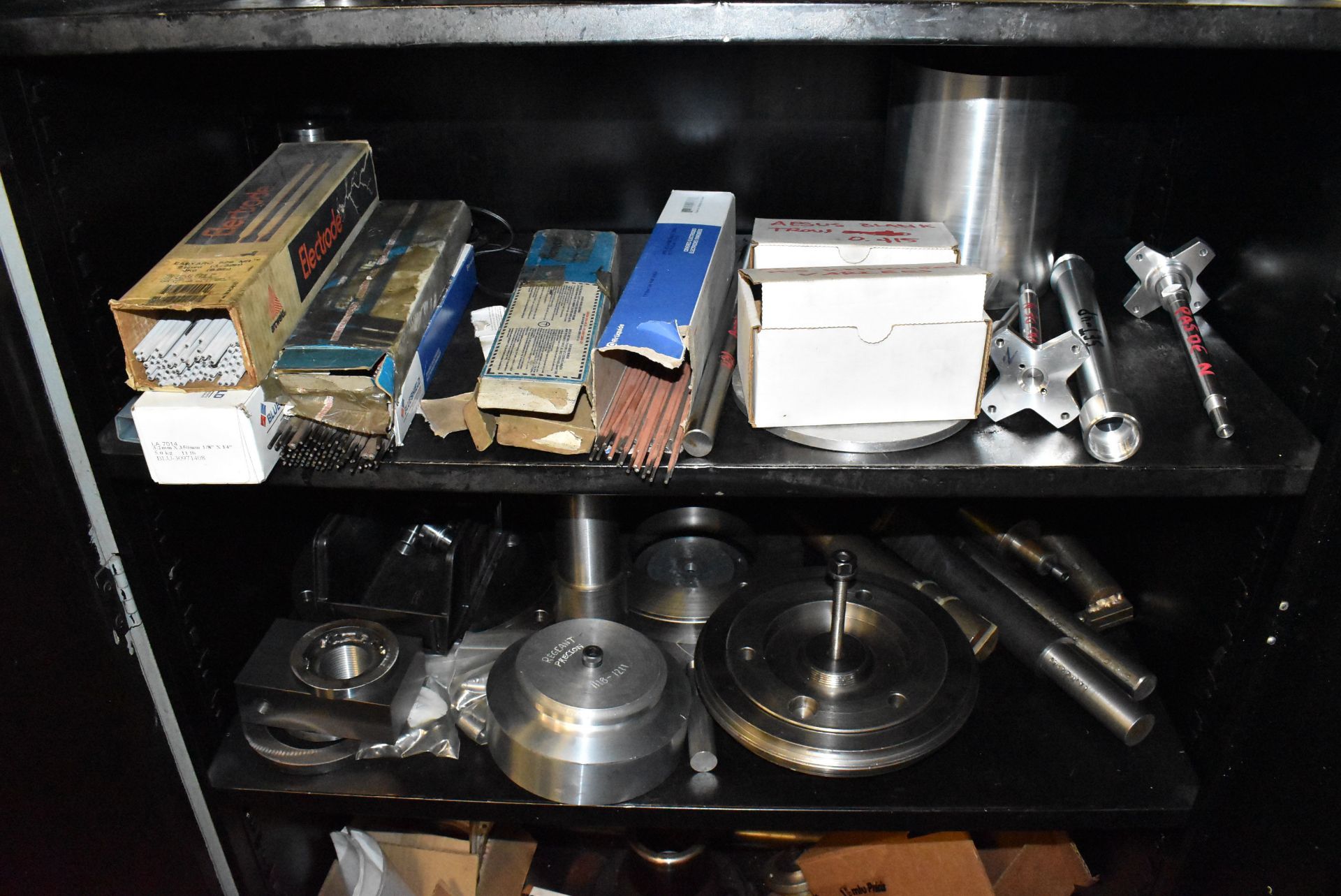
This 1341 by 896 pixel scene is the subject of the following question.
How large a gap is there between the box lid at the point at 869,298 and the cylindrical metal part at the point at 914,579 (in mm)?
474

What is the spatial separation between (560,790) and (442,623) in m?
0.27

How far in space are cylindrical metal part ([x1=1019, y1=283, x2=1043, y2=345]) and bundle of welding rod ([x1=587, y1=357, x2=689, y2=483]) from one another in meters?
0.32

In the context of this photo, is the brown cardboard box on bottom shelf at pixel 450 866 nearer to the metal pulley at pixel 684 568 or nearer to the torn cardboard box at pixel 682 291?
the metal pulley at pixel 684 568

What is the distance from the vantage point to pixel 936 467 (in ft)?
2.78

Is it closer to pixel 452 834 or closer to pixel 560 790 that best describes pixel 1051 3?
pixel 560 790

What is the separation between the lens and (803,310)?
838 millimetres

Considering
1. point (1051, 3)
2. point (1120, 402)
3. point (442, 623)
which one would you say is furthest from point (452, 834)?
point (1051, 3)

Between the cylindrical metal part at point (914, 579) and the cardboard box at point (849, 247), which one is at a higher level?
the cardboard box at point (849, 247)

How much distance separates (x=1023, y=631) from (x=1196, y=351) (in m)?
0.39

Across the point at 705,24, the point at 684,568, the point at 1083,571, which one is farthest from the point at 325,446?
the point at 1083,571

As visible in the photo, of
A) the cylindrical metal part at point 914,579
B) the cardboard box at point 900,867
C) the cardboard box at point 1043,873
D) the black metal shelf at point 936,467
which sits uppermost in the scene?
the black metal shelf at point 936,467

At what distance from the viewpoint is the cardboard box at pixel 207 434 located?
816 mm

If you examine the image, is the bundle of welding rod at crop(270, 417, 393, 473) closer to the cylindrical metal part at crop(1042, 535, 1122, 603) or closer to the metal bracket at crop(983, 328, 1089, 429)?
the metal bracket at crop(983, 328, 1089, 429)

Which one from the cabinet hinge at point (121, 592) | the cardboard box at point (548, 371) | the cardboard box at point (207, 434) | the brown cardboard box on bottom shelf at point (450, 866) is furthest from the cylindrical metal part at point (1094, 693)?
the cabinet hinge at point (121, 592)
